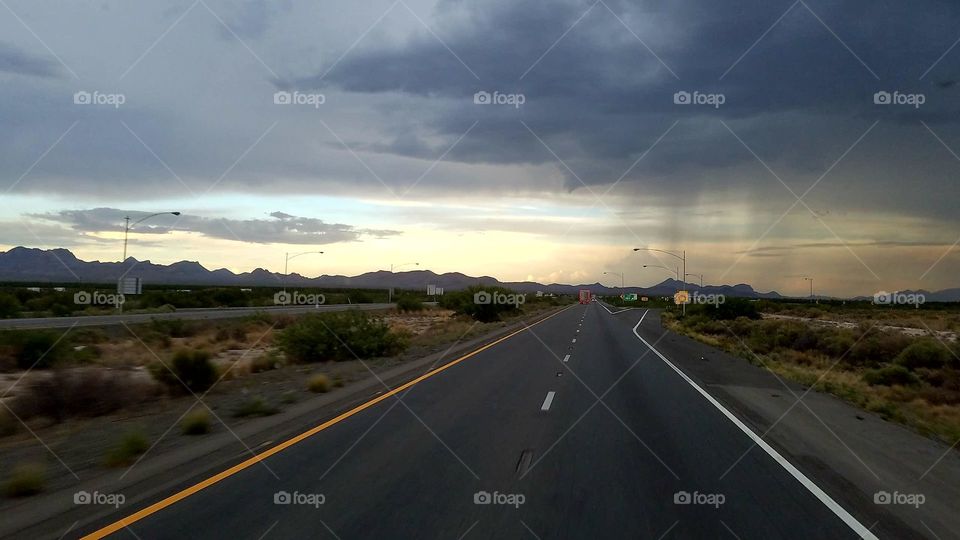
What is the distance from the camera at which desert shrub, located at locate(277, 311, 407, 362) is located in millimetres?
25984

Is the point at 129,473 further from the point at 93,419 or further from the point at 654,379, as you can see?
the point at 654,379

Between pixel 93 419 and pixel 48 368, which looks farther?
pixel 48 368

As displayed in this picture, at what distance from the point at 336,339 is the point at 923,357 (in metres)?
22.9

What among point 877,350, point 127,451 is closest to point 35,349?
point 127,451

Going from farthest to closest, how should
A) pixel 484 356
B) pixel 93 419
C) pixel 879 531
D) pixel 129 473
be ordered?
pixel 484 356, pixel 93 419, pixel 129 473, pixel 879 531

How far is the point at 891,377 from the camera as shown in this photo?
79.8 ft

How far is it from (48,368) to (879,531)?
73.0 feet

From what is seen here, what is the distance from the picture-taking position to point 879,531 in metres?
6.93

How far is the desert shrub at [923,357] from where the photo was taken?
2852 centimetres

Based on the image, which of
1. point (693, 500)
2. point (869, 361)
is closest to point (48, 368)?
point (693, 500)

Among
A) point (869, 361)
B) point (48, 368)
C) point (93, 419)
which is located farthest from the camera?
point (869, 361)

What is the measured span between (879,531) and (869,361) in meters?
29.8

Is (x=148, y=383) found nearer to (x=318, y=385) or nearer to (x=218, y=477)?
(x=318, y=385)
